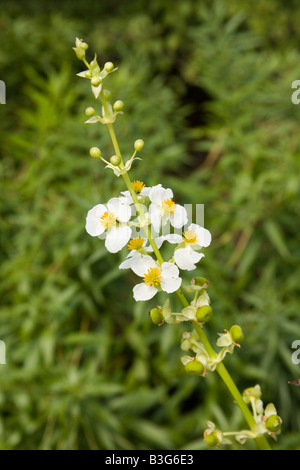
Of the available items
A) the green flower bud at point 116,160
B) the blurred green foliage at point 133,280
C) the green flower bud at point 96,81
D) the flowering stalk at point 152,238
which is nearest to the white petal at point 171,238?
the flowering stalk at point 152,238

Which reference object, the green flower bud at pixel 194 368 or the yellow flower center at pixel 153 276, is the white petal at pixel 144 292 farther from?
the green flower bud at pixel 194 368

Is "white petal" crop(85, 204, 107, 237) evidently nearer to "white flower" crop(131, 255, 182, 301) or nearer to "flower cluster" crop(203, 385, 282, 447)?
"white flower" crop(131, 255, 182, 301)

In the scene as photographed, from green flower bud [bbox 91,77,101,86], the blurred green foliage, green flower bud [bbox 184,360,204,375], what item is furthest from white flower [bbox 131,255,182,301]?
the blurred green foliage

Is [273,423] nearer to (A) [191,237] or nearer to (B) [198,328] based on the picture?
(B) [198,328]

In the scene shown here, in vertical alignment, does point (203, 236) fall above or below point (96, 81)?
below

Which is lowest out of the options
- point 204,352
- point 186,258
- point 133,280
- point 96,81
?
point 204,352

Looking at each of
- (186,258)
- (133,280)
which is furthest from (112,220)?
(133,280)

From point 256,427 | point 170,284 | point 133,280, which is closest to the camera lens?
point 170,284
